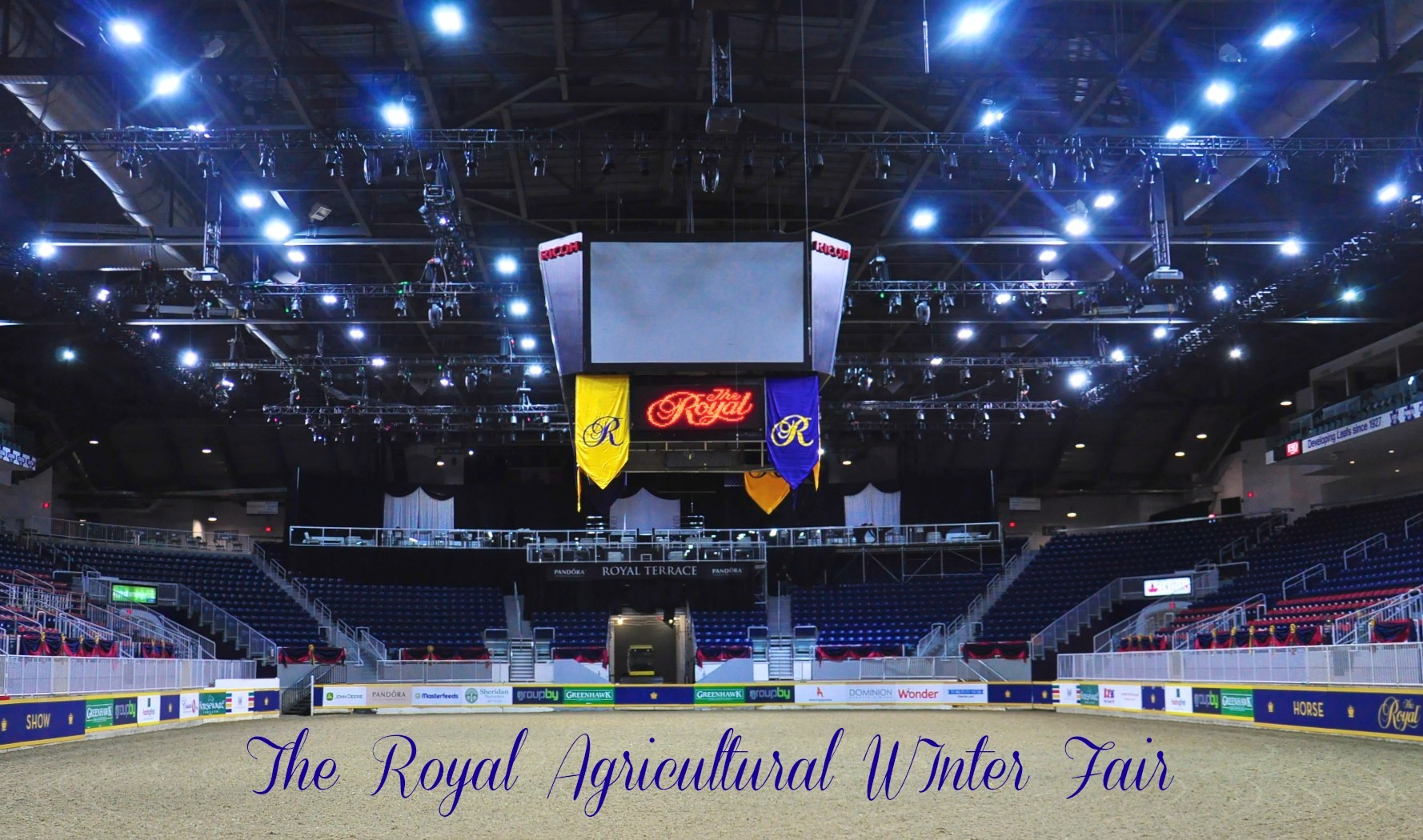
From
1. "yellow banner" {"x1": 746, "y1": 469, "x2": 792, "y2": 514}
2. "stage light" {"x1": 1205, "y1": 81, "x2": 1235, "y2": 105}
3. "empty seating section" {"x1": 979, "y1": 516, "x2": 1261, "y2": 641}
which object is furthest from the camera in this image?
"empty seating section" {"x1": 979, "y1": 516, "x2": 1261, "y2": 641}

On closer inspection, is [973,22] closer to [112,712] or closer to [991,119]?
[991,119]

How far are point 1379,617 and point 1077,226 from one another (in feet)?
32.1

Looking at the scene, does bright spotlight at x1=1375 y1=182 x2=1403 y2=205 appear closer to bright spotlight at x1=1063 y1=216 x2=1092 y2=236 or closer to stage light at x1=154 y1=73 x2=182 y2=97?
bright spotlight at x1=1063 y1=216 x2=1092 y2=236

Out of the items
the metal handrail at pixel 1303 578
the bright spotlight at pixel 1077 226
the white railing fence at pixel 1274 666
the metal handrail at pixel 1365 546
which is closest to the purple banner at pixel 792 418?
the white railing fence at pixel 1274 666

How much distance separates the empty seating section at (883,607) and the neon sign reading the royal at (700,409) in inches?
1080

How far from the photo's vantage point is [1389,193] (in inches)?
829

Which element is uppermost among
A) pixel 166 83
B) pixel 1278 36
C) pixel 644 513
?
pixel 1278 36

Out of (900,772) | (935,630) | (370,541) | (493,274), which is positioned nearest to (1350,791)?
(900,772)

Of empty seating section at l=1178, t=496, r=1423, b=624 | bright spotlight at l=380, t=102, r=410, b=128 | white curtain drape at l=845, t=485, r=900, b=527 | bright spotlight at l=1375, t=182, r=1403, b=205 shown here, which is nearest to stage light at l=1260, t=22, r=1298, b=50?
bright spotlight at l=1375, t=182, r=1403, b=205

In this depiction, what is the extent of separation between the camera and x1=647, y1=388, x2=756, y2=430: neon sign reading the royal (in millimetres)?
14383

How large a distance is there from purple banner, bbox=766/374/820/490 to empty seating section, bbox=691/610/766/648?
26.4m

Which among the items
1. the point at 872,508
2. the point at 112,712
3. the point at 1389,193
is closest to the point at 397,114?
the point at 112,712

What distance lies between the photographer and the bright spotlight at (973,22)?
50.2 ft

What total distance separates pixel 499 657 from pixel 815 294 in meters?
28.4
